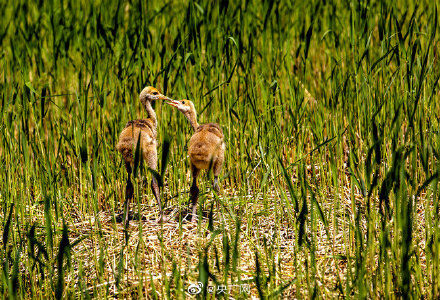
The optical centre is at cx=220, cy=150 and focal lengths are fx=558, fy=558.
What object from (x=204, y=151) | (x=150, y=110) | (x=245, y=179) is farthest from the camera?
(x=150, y=110)

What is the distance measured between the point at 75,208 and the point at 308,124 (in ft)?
6.39

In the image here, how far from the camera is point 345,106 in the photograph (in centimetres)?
432

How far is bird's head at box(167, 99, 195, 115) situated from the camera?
4230 mm

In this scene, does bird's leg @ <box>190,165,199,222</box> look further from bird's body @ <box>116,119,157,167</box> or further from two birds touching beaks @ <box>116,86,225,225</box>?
bird's body @ <box>116,119,157,167</box>

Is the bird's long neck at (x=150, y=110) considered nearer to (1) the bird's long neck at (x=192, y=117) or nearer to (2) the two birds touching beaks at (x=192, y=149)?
(2) the two birds touching beaks at (x=192, y=149)

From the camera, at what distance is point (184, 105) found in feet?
13.9

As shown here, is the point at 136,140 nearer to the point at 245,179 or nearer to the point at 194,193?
the point at 194,193

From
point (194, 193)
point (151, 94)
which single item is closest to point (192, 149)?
point (194, 193)

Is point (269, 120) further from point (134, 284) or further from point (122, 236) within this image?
point (134, 284)

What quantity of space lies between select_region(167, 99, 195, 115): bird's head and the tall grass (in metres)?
0.16

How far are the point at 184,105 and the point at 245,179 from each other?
0.77m

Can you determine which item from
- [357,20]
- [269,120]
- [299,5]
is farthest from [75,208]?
[299,5]

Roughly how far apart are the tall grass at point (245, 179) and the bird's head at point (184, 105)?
0.16 m

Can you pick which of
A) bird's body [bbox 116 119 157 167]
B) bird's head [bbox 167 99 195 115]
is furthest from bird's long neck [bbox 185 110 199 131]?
bird's body [bbox 116 119 157 167]
